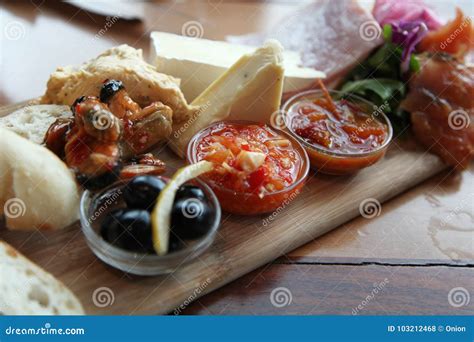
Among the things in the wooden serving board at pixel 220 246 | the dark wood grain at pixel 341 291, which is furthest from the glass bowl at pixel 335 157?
the dark wood grain at pixel 341 291

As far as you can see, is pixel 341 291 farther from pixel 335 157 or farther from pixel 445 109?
pixel 445 109

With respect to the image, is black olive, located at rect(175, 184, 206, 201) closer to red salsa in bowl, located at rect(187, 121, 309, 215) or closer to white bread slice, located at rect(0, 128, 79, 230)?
red salsa in bowl, located at rect(187, 121, 309, 215)

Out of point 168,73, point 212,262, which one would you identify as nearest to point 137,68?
point 168,73

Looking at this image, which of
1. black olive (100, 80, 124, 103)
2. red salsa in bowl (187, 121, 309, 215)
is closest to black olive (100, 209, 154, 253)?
red salsa in bowl (187, 121, 309, 215)

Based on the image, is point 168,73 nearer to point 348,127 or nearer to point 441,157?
point 348,127

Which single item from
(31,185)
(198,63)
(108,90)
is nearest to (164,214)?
(31,185)

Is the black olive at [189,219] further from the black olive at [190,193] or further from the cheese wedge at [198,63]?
the cheese wedge at [198,63]
